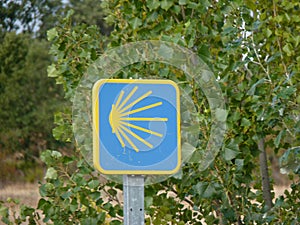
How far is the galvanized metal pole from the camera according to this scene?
4.52 feet

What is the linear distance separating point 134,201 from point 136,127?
0.50 feet

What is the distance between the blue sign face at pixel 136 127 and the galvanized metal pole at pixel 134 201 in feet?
0.14

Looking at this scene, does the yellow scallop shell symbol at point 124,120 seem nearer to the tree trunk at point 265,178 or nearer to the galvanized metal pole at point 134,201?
the galvanized metal pole at point 134,201

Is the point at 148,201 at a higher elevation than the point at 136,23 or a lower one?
lower

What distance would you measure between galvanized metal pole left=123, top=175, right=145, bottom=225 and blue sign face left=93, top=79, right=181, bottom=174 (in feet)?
0.14

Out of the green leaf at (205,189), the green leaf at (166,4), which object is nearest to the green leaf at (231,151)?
the green leaf at (205,189)

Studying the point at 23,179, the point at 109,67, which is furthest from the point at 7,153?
the point at 109,67

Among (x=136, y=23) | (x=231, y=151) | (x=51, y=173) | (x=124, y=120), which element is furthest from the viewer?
(x=136, y=23)

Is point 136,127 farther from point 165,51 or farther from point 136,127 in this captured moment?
point 165,51

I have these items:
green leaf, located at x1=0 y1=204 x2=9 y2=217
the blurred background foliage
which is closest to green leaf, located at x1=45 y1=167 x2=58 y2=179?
the blurred background foliage

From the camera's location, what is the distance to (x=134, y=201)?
Answer: 1.38 metres

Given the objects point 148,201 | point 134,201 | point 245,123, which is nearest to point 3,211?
point 148,201

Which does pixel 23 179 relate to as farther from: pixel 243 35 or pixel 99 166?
pixel 99 166

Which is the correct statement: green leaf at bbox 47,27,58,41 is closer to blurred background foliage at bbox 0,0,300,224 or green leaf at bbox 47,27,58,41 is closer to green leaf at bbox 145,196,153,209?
blurred background foliage at bbox 0,0,300,224
